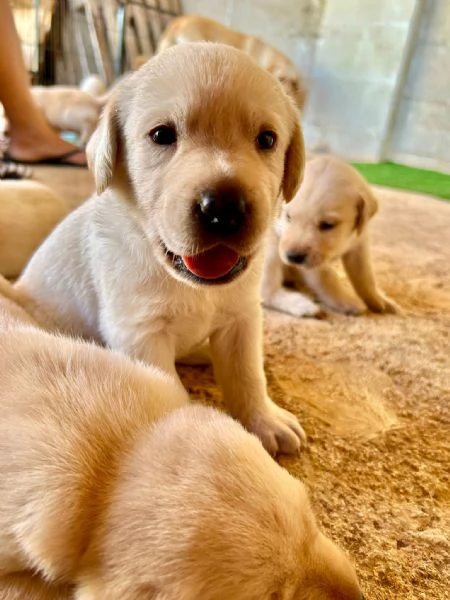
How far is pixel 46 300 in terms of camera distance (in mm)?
1637

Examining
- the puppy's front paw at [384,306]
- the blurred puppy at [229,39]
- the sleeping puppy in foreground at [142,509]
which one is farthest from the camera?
the blurred puppy at [229,39]

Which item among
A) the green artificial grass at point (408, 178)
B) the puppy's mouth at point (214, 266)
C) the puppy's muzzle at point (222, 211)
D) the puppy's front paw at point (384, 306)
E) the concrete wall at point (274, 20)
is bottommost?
the green artificial grass at point (408, 178)

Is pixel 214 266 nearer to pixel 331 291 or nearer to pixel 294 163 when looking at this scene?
pixel 294 163

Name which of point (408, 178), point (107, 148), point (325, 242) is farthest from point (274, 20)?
point (107, 148)

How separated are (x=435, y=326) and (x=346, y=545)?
1.33 m

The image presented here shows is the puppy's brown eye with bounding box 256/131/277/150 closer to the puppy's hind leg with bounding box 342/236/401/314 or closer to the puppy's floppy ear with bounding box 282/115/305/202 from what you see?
the puppy's floppy ear with bounding box 282/115/305/202

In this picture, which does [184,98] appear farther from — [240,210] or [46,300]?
[46,300]

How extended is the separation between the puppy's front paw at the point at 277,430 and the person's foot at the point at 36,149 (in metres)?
2.30

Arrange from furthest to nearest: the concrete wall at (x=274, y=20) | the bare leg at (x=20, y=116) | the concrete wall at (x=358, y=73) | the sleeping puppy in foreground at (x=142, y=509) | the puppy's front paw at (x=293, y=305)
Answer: the concrete wall at (x=274, y=20)
the concrete wall at (x=358, y=73)
the bare leg at (x=20, y=116)
the puppy's front paw at (x=293, y=305)
the sleeping puppy in foreground at (x=142, y=509)

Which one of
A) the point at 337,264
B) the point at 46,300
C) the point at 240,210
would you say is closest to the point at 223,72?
the point at 240,210

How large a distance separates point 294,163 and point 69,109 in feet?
13.6

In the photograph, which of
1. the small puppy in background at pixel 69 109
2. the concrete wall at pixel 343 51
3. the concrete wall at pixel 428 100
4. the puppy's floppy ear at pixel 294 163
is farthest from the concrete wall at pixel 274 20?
the puppy's floppy ear at pixel 294 163

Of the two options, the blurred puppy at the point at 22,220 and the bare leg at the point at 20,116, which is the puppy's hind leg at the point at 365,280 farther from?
the bare leg at the point at 20,116

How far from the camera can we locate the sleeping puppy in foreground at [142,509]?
0.70 m
